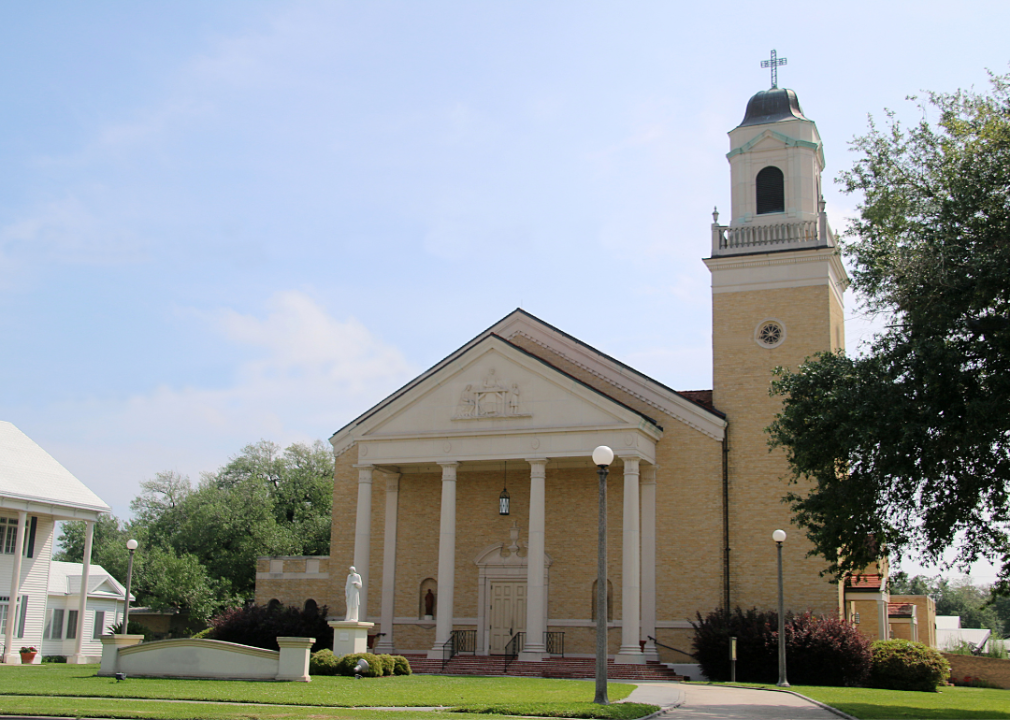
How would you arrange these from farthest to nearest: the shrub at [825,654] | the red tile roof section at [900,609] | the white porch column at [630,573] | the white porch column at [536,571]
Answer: the red tile roof section at [900,609]
the white porch column at [536,571]
the white porch column at [630,573]
the shrub at [825,654]

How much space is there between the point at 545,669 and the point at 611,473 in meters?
7.51

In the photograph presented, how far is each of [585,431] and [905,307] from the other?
41.7ft

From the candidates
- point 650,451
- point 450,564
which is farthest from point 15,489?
point 650,451

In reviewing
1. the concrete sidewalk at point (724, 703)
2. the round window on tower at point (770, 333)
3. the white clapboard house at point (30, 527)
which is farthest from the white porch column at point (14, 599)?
the round window on tower at point (770, 333)

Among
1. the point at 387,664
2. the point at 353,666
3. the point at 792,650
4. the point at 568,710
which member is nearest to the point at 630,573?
the point at 792,650

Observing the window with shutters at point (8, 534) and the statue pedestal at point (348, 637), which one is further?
the window with shutters at point (8, 534)

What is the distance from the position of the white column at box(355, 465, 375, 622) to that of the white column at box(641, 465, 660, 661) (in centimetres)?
936

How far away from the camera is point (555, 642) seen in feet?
107

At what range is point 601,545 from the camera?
18.0 metres

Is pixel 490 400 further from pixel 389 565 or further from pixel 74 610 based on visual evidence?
pixel 74 610

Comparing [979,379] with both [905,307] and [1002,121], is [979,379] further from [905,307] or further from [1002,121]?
[1002,121]

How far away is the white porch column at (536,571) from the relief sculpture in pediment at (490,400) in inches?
77.6

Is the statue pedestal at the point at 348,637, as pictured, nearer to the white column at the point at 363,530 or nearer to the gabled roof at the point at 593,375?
the white column at the point at 363,530

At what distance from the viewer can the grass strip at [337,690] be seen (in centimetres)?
1834
